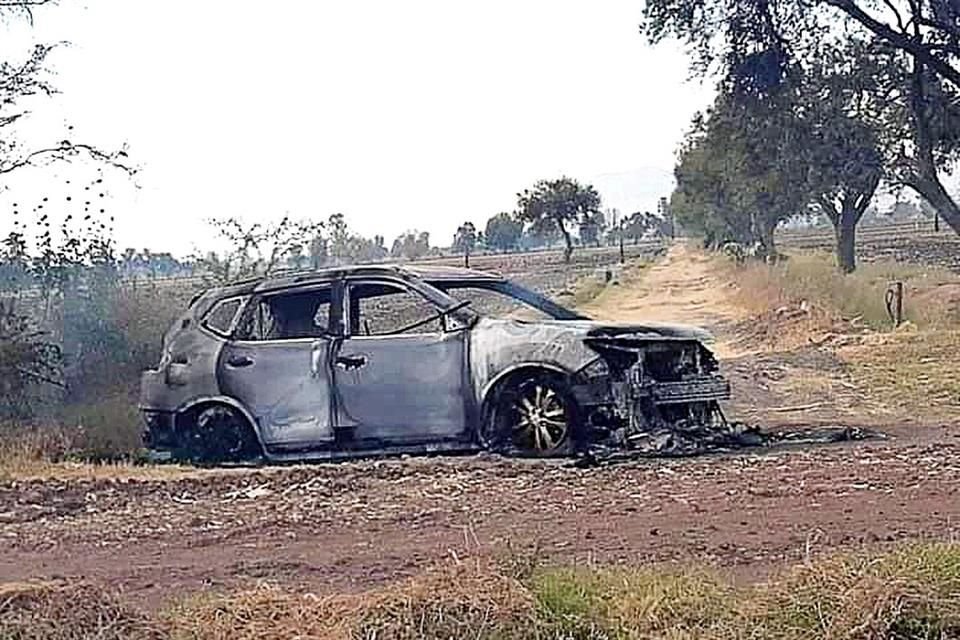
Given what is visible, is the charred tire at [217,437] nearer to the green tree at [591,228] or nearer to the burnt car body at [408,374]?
the burnt car body at [408,374]

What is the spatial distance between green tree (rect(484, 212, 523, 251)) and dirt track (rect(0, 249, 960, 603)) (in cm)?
10167

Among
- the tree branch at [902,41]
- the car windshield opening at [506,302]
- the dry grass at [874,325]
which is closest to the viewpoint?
the car windshield opening at [506,302]

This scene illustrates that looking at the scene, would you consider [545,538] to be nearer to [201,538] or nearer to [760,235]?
[201,538]

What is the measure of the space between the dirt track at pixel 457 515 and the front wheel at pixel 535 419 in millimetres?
302

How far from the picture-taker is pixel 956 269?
155 ft

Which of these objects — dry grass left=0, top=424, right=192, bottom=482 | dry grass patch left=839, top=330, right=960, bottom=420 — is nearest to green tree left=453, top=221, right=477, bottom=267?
dry grass patch left=839, top=330, right=960, bottom=420

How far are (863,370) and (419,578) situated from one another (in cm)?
1381

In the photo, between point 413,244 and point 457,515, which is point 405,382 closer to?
point 457,515

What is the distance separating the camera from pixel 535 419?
10.8 metres

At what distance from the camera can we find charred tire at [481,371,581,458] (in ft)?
34.9

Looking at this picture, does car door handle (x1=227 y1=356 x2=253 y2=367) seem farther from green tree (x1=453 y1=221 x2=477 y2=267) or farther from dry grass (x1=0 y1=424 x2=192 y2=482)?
green tree (x1=453 y1=221 x2=477 y2=267)

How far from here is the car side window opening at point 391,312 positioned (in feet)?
37.3

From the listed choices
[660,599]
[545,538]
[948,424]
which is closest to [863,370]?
[948,424]

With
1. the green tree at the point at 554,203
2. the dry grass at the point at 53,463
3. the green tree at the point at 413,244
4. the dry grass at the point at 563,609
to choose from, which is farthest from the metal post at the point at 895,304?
the green tree at the point at 554,203
